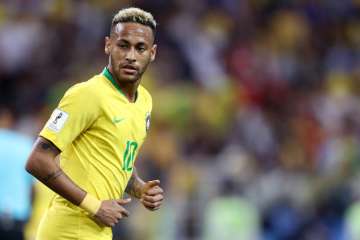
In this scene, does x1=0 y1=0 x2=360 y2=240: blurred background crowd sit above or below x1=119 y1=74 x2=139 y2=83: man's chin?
above

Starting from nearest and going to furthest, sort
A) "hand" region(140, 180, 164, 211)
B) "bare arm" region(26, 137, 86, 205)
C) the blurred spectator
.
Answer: "bare arm" region(26, 137, 86, 205) < "hand" region(140, 180, 164, 211) < the blurred spectator

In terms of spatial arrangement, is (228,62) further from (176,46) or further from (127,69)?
(127,69)

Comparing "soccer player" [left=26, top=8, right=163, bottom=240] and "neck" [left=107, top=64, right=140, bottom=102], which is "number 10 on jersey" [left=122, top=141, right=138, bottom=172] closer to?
"soccer player" [left=26, top=8, right=163, bottom=240]

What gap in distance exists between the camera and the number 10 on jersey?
5.89m

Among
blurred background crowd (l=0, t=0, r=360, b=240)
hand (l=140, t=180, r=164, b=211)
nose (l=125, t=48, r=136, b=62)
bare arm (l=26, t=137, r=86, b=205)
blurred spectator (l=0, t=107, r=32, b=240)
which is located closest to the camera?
bare arm (l=26, t=137, r=86, b=205)

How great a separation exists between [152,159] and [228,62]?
330cm

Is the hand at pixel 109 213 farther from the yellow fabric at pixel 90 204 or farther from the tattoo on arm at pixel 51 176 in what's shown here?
the tattoo on arm at pixel 51 176

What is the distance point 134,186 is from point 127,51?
0.90m

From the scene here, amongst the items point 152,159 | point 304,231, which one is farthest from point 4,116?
point 304,231

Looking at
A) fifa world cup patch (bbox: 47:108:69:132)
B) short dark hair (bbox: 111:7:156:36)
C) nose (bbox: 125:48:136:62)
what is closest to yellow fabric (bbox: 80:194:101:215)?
fifa world cup patch (bbox: 47:108:69:132)

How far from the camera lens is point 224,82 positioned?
14.9 metres

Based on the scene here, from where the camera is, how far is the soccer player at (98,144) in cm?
557

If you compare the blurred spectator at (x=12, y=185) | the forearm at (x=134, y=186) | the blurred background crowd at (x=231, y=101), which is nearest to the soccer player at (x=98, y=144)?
the forearm at (x=134, y=186)

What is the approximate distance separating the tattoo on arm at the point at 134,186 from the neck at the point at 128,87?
1.80ft
